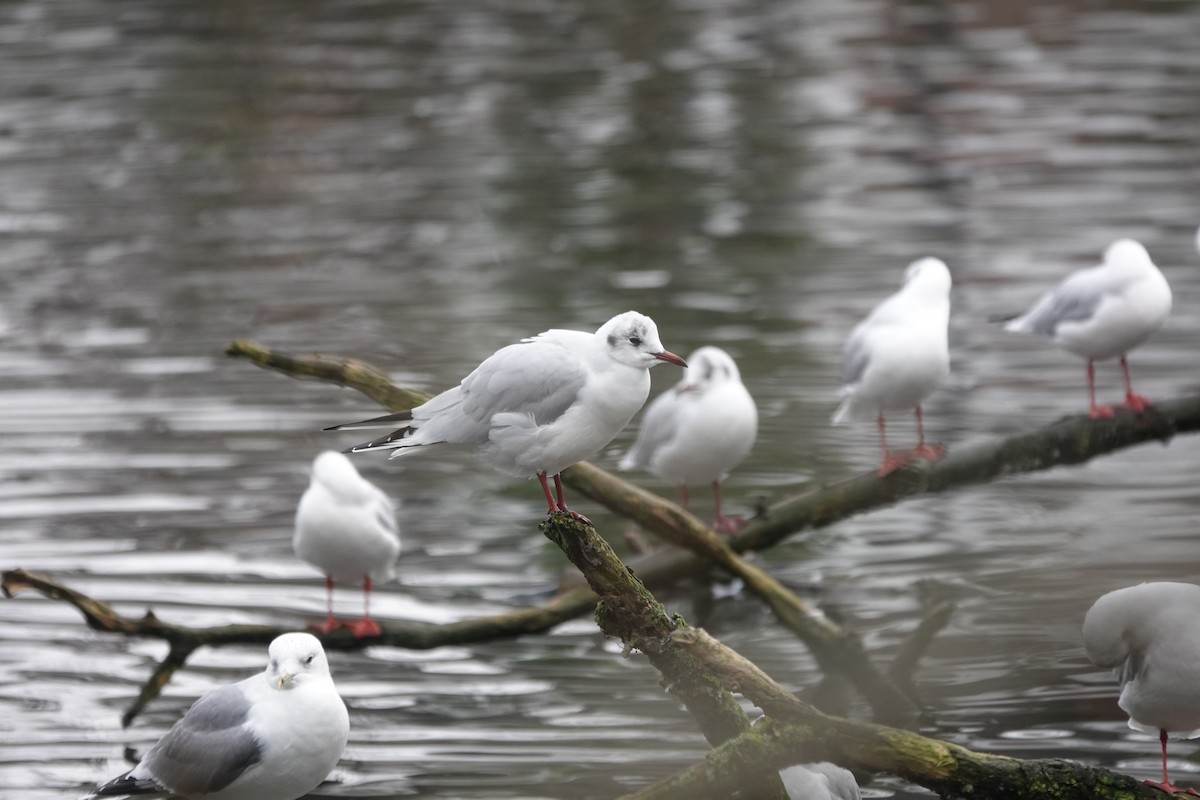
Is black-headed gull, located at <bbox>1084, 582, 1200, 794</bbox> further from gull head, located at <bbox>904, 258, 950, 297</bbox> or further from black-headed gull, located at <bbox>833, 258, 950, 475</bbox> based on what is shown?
gull head, located at <bbox>904, 258, 950, 297</bbox>

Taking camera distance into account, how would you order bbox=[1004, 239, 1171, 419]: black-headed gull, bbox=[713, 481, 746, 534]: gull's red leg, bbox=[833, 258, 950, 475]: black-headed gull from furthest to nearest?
bbox=[713, 481, 746, 534]: gull's red leg, bbox=[1004, 239, 1171, 419]: black-headed gull, bbox=[833, 258, 950, 475]: black-headed gull

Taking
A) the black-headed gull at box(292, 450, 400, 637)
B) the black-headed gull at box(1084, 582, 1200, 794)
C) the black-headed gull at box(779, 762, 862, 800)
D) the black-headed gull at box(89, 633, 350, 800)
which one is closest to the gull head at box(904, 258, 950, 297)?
the black-headed gull at box(1084, 582, 1200, 794)

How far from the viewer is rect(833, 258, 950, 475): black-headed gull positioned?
240 inches

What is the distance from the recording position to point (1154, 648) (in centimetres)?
435

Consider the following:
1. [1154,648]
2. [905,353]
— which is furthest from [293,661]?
[905,353]

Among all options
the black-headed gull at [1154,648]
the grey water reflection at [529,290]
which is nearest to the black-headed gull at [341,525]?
the grey water reflection at [529,290]

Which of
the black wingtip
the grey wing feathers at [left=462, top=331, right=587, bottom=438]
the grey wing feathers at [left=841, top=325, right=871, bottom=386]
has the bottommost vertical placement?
the grey wing feathers at [left=841, top=325, right=871, bottom=386]

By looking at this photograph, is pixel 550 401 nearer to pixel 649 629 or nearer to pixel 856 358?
pixel 649 629

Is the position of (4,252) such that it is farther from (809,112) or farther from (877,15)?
(877,15)

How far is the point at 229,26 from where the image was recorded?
19.9 m

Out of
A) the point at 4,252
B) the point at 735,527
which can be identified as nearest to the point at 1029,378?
the point at 735,527

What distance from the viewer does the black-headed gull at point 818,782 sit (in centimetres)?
439

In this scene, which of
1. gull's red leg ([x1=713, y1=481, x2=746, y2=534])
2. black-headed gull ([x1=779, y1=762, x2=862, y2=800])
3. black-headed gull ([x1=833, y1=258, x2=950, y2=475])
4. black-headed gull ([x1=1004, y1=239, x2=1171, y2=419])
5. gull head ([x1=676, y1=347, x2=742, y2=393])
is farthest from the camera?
gull head ([x1=676, y1=347, x2=742, y2=393])

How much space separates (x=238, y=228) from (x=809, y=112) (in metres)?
5.68
